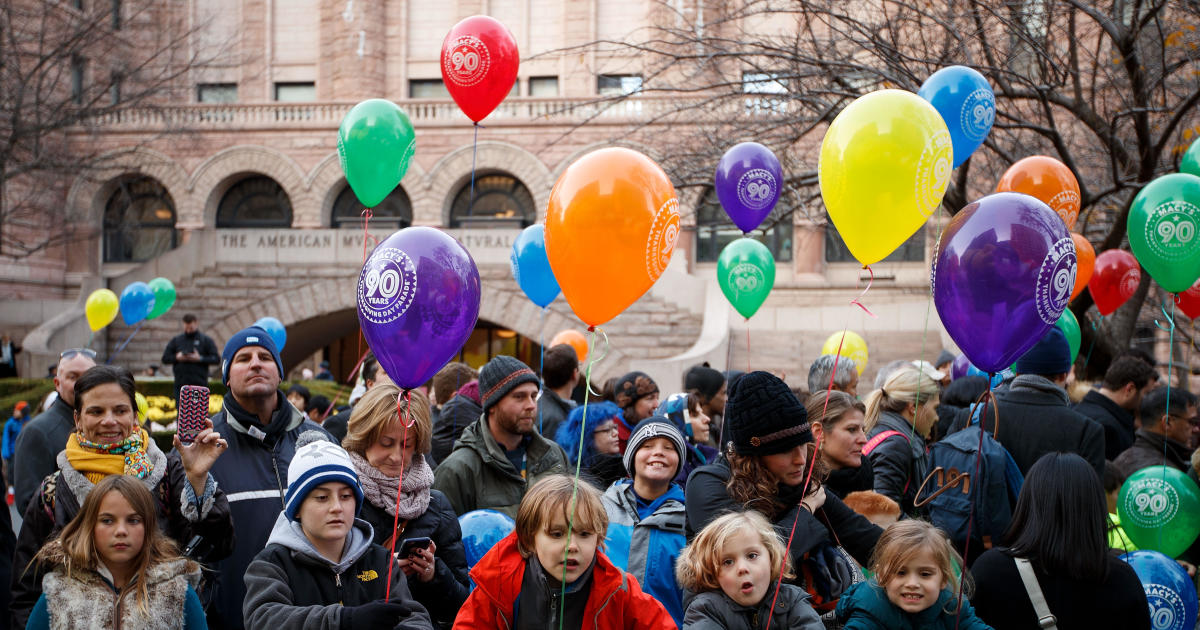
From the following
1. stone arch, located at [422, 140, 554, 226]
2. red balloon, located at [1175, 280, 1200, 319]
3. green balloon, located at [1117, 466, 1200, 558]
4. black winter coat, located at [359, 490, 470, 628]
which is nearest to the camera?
black winter coat, located at [359, 490, 470, 628]

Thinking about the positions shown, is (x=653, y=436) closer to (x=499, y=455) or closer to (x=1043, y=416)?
(x=499, y=455)

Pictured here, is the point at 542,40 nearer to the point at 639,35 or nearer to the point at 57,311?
the point at 639,35

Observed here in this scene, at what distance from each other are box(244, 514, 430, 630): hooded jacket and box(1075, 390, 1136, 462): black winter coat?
16.4 feet

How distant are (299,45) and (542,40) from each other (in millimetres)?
7689

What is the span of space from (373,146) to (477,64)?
1006mm

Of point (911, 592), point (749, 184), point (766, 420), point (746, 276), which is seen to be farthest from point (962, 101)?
point (911, 592)

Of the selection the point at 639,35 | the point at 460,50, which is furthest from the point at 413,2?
the point at 460,50

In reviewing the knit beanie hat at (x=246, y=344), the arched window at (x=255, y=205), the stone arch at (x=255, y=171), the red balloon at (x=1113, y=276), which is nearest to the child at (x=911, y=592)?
the knit beanie hat at (x=246, y=344)

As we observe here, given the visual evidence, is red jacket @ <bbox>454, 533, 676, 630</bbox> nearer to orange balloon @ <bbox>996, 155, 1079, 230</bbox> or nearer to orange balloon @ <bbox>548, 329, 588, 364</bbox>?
orange balloon @ <bbox>996, 155, 1079, 230</bbox>

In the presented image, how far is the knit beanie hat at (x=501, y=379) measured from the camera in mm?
4824

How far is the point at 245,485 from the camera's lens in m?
4.26

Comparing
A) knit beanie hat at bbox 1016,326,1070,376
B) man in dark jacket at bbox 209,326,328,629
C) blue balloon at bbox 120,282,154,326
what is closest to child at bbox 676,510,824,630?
man in dark jacket at bbox 209,326,328,629

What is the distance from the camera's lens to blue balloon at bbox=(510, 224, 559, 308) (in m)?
7.96

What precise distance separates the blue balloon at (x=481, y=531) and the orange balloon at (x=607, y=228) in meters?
1.01
